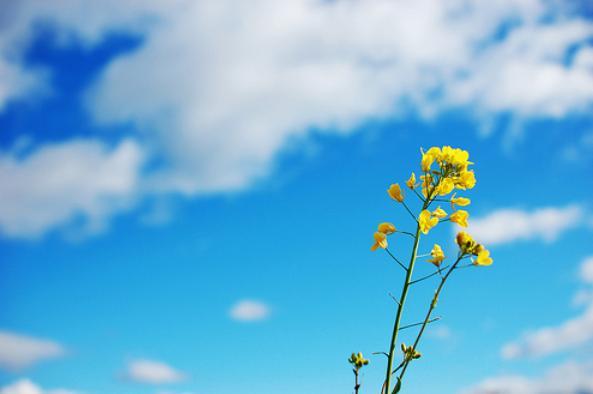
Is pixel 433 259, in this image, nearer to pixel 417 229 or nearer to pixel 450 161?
pixel 417 229

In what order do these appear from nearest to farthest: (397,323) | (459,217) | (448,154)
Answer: (397,323) < (459,217) < (448,154)

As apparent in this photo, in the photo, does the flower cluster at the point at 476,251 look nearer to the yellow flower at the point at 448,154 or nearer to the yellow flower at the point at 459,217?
the yellow flower at the point at 459,217

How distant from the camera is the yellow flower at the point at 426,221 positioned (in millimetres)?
3221

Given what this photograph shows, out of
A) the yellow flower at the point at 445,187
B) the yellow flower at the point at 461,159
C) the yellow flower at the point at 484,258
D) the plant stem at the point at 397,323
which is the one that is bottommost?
the plant stem at the point at 397,323

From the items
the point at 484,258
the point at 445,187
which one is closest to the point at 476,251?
the point at 484,258

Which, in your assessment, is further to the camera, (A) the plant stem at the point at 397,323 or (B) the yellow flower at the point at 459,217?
(B) the yellow flower at the point at 459,217

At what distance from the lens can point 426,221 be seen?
3.26 m

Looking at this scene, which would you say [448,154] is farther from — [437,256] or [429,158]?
[437,256]

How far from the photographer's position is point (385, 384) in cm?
283

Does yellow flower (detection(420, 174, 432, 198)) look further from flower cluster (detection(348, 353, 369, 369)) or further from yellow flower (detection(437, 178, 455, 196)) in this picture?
flower cluster (detection(348, 353, 369, 369))

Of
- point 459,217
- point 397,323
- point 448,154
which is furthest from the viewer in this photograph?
point 448,154

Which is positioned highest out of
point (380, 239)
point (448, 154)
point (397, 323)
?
point (448, 154)

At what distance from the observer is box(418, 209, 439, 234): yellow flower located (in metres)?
3.22

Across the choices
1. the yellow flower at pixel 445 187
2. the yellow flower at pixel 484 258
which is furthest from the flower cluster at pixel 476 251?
the yellow flower at pixel 445 187
